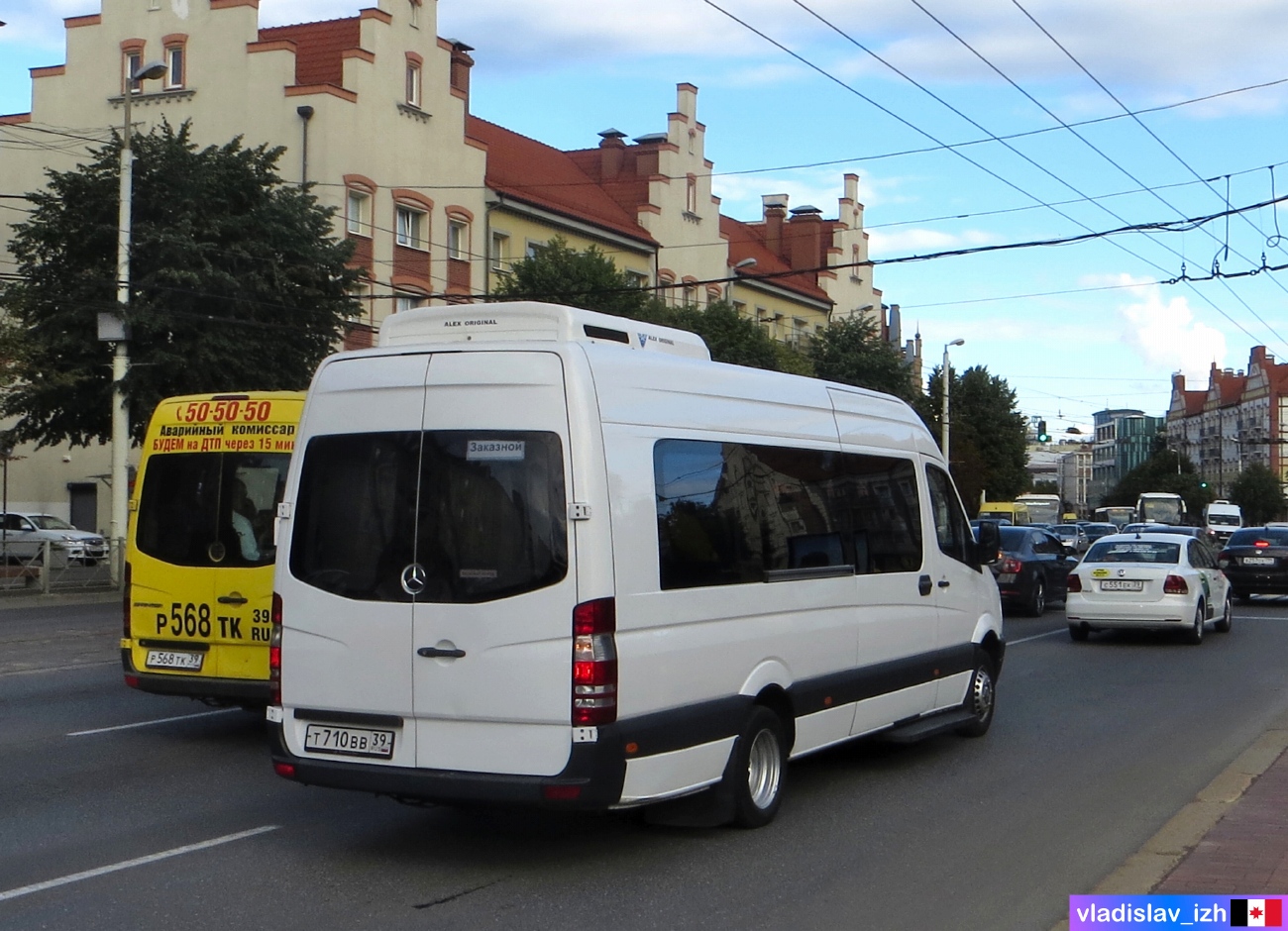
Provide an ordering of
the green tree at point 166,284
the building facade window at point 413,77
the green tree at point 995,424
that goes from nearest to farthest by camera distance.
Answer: the green tree at point 166,284 → the building facade window at point 413,77 → the green tree at point 995,424

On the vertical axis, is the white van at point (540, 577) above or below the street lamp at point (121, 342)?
below

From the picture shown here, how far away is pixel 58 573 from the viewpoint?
1070 inches

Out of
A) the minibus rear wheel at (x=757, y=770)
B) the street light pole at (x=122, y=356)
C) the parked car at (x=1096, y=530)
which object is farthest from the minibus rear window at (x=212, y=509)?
the parked car at (x=1096, y=530)

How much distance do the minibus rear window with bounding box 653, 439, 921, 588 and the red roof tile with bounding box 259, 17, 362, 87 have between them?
34854 mm

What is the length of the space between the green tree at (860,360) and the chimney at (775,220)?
19.1 metres

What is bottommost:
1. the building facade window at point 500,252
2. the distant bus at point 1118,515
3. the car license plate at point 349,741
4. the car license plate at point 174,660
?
the car license plate at point 349,741

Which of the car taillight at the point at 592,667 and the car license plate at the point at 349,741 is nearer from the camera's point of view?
the car taillight at the point at 592,667

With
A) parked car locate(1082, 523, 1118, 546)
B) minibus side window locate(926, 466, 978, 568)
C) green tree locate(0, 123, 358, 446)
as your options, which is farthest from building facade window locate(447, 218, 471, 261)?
minibus side window locate(926, 466, 978, 568)

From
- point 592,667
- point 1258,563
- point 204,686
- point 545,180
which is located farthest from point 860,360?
point 592,667

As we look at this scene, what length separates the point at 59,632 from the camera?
19797 millimetres

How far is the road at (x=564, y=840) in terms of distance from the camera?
6.61m

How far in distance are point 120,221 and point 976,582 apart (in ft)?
67.1

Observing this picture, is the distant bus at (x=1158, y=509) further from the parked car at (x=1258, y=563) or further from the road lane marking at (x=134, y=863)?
the road lane marking at (x=134, y=863)

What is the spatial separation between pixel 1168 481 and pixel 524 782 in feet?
406
